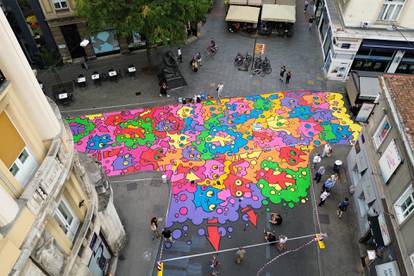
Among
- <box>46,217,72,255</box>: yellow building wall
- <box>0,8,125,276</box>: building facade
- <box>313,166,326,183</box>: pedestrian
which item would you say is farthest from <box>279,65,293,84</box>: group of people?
<box>46,217,72,255</box>: yellow building wall

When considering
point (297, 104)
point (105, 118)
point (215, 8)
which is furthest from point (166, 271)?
point (215, 8)

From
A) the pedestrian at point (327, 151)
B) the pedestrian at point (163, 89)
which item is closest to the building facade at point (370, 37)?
the pedestrian at point (327, 151)

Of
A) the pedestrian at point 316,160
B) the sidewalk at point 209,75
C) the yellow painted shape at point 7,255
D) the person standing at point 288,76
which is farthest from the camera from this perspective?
the person standing at point 288,76

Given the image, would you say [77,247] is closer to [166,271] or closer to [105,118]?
[166,271]

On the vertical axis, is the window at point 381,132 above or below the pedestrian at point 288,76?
above

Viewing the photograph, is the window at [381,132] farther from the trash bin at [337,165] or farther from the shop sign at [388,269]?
the shop sign at [388,269]

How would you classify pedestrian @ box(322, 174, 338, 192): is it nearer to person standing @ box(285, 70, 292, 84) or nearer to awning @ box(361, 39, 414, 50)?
person standing @ box(285, 70, 292, 84)

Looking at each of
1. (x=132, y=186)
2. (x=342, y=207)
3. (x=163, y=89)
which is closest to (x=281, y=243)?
(x=342, y=207)
